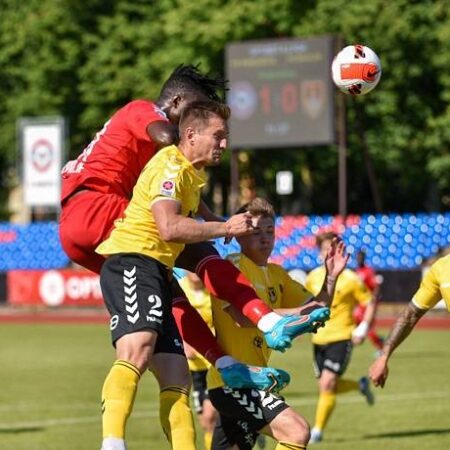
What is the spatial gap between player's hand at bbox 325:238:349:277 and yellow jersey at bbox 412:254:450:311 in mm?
818

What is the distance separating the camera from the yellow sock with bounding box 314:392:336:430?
45.4 ft

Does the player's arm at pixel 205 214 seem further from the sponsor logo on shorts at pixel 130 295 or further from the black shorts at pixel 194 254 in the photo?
the sponsor logo on shorts at pixel 130 295

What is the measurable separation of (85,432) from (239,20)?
3008cm

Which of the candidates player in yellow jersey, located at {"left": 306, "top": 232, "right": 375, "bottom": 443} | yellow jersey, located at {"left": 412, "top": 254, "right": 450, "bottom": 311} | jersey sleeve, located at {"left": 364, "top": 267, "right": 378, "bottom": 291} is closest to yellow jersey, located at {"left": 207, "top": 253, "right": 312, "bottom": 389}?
yellow jersey, located at {"left": 412, "top": 254, "right": 450, "bottom": 311}

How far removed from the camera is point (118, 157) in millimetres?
8578

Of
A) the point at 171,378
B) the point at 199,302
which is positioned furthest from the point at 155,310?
the point at 199,302

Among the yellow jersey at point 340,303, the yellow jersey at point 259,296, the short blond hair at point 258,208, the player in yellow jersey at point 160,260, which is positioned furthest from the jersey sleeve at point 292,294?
the yellow jersey at point 340,303

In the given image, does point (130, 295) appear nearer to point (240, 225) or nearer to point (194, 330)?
point (240, 225)

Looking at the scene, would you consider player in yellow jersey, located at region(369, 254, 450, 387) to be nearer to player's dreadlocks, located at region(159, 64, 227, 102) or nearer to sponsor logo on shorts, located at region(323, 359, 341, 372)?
player's dreadlocks, located at region(159, 64, 227, 102)

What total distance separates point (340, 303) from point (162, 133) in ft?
24.5

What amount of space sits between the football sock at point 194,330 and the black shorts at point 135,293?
0.62 meters

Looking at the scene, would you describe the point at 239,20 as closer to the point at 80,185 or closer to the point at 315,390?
the point at 315,390

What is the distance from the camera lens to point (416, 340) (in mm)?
28297

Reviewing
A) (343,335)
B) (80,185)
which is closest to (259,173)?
(343,335)
